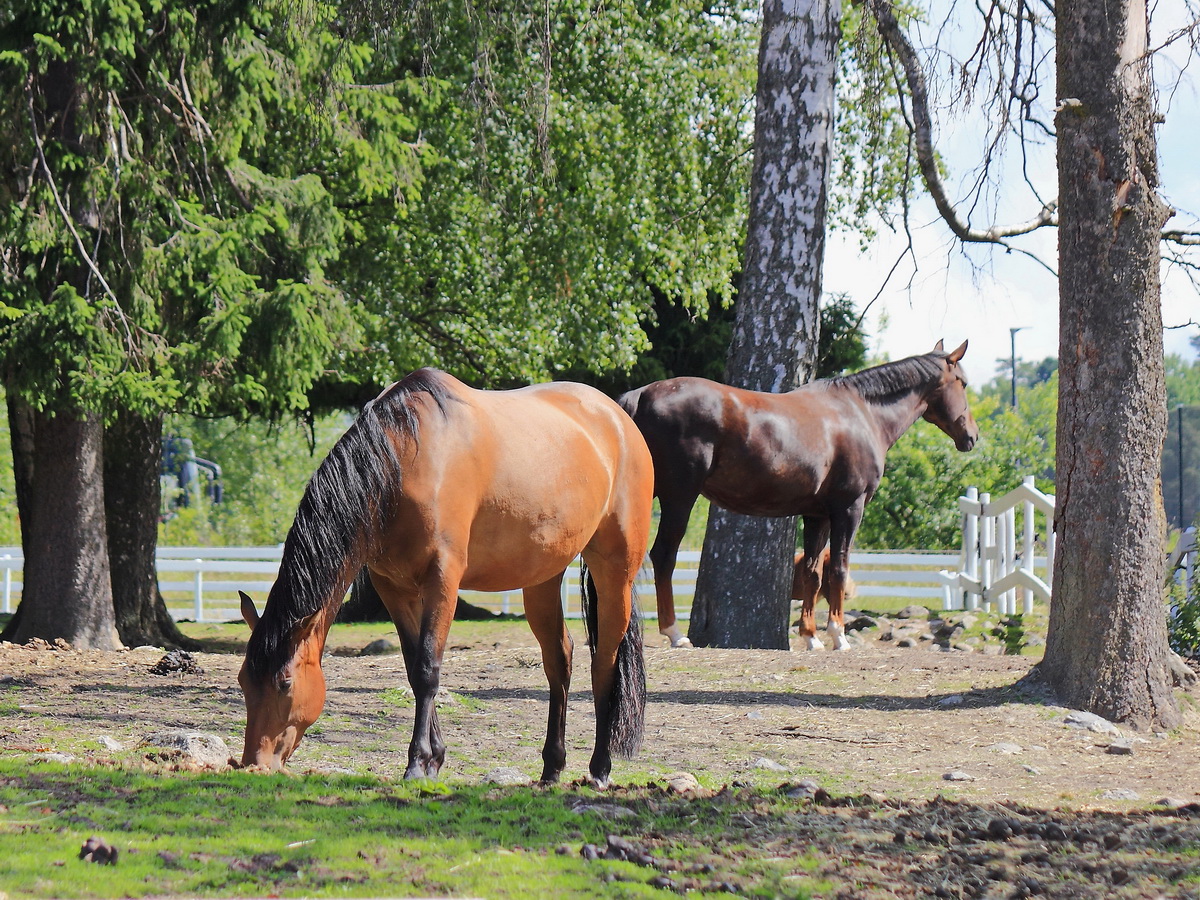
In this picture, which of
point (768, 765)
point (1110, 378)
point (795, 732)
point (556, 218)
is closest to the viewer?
point (768, 765)

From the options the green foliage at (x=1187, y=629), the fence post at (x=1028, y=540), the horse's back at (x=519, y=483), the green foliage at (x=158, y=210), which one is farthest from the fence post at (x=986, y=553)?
the horse's back at (x=519, y=483)

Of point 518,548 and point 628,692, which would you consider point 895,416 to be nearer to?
point 628,692

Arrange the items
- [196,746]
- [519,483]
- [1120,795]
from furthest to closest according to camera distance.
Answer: [1120,795] < [196,746] < [519,483]

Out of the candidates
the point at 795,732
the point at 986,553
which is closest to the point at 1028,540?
the point at 986,553

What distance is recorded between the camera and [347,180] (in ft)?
44.5

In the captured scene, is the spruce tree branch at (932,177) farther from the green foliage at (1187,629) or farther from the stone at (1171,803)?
the stone at (1171,803)

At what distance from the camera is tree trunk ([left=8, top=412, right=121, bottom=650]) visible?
10.3m

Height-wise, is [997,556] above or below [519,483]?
below

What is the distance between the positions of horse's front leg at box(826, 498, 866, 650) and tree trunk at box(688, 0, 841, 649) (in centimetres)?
49

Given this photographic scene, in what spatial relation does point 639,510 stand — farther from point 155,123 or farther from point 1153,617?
point 155,123

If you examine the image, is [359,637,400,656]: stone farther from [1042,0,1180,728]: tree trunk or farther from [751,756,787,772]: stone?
[1042,0,1180,728]: tree trunk

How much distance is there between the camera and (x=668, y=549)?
898cm

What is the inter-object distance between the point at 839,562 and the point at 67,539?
20.8ft

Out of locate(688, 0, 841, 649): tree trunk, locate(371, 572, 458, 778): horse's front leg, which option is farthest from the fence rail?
locate(371, 572, 458, 778): horse's front leg
